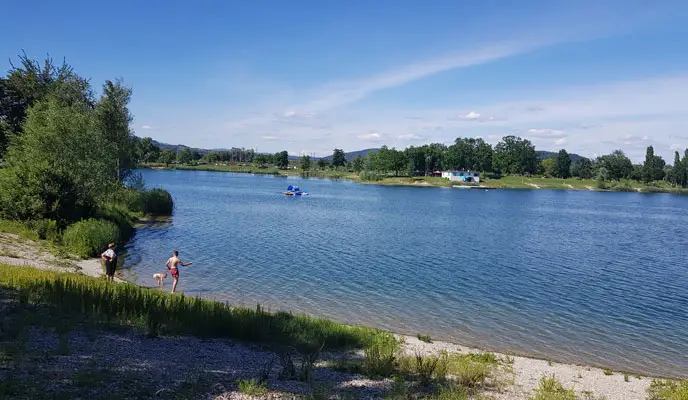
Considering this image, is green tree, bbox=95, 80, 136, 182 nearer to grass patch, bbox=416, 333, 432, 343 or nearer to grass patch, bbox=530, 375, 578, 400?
grass patch, bbox=416, 333, 432, 343

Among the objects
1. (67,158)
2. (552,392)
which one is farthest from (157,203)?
(552,392)

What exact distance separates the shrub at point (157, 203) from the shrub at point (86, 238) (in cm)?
2567

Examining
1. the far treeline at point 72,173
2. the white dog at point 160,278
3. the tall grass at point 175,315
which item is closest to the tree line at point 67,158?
the far treeline at point 72,173

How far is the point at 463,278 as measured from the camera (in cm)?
3462

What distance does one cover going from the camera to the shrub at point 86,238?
1260 inches

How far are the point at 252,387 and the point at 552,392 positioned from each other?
8121mm

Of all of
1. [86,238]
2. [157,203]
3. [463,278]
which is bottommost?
[463,278]

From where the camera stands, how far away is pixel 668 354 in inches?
836

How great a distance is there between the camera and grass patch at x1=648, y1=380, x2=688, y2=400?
13.1m

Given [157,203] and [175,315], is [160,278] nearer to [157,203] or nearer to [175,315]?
[175,315]

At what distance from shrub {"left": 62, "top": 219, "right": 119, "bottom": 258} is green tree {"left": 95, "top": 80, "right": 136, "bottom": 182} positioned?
842 inches

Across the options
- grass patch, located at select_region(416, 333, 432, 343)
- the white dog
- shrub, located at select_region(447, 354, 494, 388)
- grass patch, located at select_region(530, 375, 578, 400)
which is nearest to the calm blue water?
the white dog

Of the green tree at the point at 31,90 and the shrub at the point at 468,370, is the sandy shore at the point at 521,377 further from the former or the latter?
the green tree at the point at 31,90

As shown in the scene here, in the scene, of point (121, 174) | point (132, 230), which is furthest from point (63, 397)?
point (121, 174)
